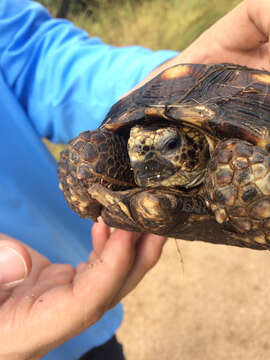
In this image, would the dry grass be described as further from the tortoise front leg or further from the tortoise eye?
the tortoise front leg

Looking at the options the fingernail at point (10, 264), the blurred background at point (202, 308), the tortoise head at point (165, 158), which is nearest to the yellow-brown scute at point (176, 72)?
the tortoise head at point (165, 158)

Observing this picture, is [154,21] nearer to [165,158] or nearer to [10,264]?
[165,158]

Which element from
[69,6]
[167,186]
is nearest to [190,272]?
[167,186]

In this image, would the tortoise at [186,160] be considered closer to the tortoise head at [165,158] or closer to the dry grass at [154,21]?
the tortoise head at [165,158]

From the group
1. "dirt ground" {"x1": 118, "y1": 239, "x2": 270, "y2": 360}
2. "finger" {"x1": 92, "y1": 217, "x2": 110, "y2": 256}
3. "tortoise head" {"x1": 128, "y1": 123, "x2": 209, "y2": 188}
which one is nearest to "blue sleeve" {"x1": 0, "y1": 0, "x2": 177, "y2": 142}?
"finger" {"x1": 92, "y1": 217, "x2": 110, "y2": 256}

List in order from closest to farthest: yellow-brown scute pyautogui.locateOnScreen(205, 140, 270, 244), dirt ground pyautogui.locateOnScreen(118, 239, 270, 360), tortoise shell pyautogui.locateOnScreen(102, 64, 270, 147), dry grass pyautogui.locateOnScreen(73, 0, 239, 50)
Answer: yellow-brown scute pyautogui.locateOnScreen(205, 140, 270, 244), tortoise shell pyautogui.locateOnScreen(102, 64, 270, 147), dirt ground pyautogui.locateOnScreen(118, 239, 270, 360), dry grass pyautogui.locateOnScreen(73, 0, 239, 50)

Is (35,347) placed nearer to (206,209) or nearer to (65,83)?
(206,209)

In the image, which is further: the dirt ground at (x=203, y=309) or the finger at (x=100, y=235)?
the dirt ground at (x=203, y=309)
